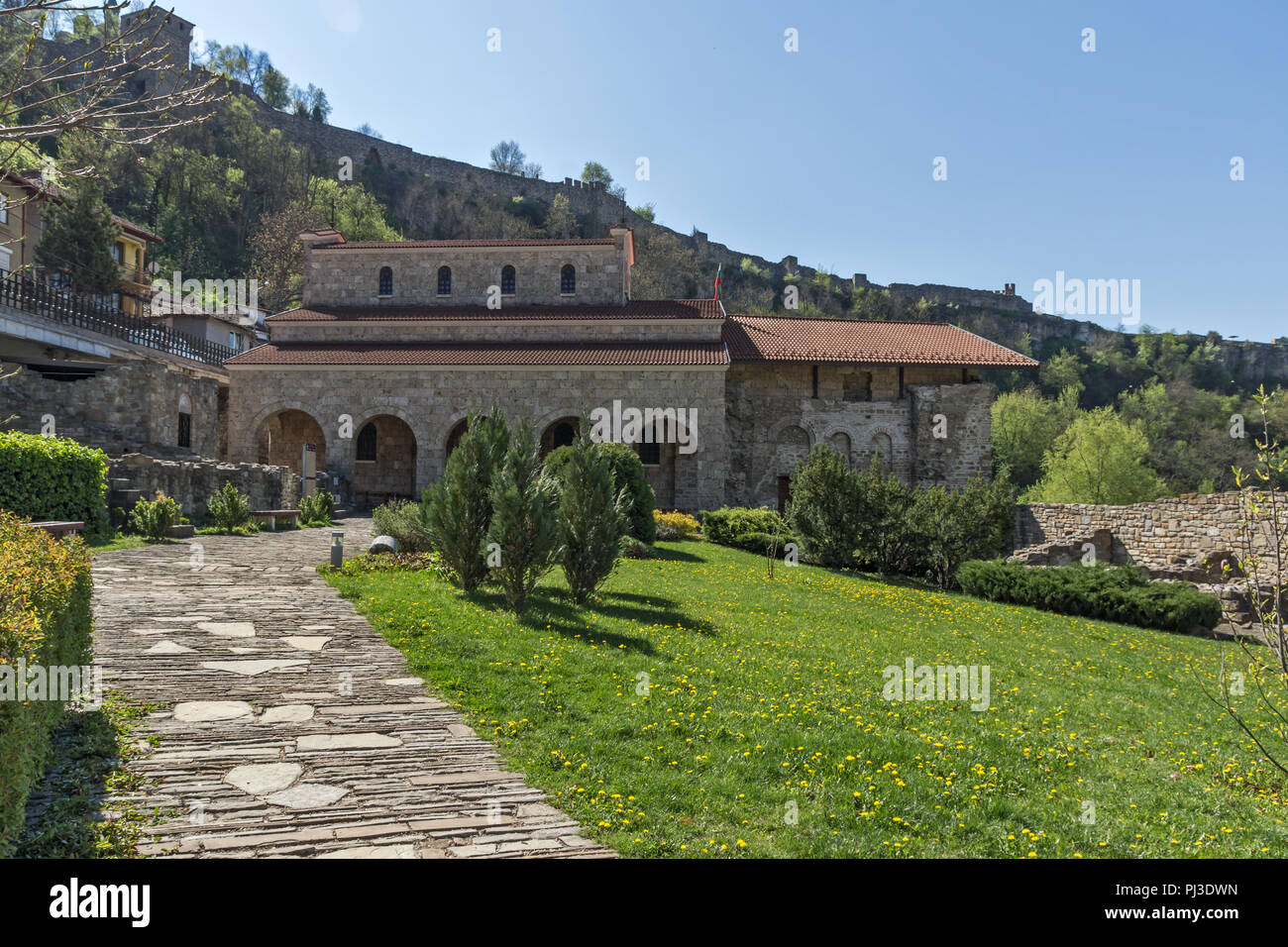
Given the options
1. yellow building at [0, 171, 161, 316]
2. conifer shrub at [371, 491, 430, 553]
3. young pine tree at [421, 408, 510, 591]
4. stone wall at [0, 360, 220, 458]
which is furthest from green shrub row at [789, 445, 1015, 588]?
yellow building at [0, 171, 161, 316]

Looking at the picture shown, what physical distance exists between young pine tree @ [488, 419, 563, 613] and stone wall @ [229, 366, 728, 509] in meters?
17.3

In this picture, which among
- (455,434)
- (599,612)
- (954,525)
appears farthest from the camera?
(455,434)

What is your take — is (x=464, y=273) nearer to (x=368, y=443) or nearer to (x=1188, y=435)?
(x=368, y=443)

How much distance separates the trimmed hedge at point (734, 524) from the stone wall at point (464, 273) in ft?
42.8

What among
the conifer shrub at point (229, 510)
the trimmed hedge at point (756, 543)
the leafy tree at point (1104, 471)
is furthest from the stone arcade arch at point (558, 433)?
the leafy tree at point (1104, 471)

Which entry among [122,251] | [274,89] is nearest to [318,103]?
[274,89]

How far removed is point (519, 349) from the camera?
29125mm

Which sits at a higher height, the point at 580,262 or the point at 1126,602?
the point at 580,262

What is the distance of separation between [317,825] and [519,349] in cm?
2592

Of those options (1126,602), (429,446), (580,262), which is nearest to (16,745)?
(1126,602)

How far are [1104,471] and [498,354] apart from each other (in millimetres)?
29915

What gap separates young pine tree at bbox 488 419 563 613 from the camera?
9.85 meters

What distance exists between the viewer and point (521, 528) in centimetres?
992

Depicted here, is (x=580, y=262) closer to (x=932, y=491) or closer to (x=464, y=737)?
(x=932, y=491)
